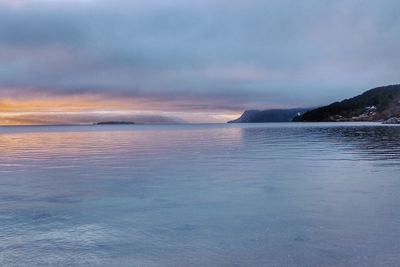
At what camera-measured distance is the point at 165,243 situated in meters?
11.8

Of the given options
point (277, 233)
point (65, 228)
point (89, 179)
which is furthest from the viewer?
point (89, 179)

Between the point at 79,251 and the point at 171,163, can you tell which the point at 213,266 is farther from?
the point at 171,163

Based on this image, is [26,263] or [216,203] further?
[216,203]

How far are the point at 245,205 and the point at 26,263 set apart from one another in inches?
346

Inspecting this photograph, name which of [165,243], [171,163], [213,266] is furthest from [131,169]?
[213,266]

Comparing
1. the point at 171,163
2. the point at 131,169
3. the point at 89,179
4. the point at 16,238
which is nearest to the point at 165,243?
the point at 16,238

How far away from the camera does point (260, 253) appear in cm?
1072

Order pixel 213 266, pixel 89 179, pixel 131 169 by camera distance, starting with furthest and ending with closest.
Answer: pixel 131 169 < pixel 89 179 < pixel 213 266

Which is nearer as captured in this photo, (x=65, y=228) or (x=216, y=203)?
(x=65, y=228)

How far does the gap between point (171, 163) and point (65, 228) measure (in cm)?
2049

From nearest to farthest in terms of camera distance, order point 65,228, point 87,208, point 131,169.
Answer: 1. point 65,228
2. point 87,208
3. point 131,169

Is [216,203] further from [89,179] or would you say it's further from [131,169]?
[131,169]

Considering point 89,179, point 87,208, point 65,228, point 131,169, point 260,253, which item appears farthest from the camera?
point 131,169

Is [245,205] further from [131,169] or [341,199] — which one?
[131,169]
